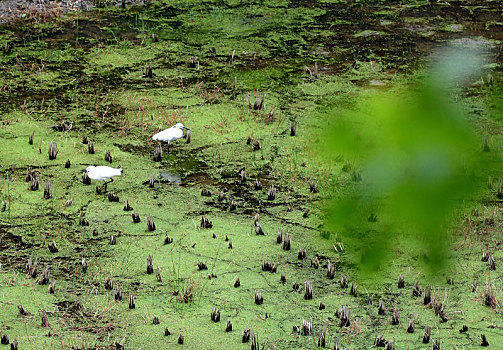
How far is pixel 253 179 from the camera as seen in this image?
15.7 ft

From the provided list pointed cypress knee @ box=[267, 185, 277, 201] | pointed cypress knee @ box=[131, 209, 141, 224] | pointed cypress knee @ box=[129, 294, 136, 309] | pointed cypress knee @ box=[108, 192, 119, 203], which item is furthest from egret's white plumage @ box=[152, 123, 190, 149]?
pointed cypress knee @ box=[129, 294, 136, 309]

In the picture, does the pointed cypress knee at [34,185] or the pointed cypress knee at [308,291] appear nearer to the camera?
the pointed cypress knee at [308,291]

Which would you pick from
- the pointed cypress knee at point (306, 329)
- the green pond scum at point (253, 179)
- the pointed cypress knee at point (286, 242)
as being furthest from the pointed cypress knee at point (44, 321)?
the pointed cypress knee at point (286, 242)

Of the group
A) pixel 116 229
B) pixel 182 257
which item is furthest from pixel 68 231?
pixel 182 257

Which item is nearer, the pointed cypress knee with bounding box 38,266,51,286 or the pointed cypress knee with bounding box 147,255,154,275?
the pointed cypress knee with bounding box 38,266,51,286

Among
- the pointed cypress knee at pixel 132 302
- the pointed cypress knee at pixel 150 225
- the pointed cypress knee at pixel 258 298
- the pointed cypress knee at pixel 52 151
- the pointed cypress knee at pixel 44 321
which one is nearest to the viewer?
the pointed cypress knee at pixel 44 321

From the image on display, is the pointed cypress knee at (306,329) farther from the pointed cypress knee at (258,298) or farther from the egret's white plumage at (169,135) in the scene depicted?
the egret's white plumage at (169,135)

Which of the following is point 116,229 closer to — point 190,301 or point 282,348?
point 190,301

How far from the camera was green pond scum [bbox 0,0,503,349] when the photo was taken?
2.80 m

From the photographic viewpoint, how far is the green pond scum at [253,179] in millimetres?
2805

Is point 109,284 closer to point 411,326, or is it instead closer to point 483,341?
point 411,326

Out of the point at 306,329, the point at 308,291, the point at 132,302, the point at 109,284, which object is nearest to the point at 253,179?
the point at 308,291

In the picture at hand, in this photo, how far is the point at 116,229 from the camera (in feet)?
13.4

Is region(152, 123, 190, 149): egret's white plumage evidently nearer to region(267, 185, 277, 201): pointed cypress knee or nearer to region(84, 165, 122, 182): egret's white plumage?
region(84, 165, 122, 182): egret's white plumage
